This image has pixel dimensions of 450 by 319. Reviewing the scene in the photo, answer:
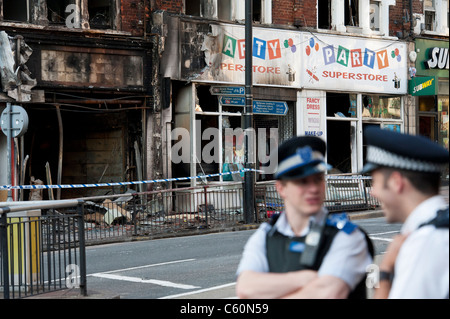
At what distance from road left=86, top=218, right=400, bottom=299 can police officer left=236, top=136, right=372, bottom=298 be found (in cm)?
573

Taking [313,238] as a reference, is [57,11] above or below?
above

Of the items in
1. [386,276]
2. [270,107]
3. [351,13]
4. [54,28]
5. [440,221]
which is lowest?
[386,276]

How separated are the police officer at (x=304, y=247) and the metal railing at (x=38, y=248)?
524cm

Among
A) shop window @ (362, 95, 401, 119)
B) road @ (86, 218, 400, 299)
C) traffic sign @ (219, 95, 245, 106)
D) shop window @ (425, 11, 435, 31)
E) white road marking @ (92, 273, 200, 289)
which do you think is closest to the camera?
road @ (86, 218, 400, 299)

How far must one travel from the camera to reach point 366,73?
26797mm

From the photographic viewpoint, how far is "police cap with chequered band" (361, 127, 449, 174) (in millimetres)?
3250

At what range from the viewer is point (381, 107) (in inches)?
1091

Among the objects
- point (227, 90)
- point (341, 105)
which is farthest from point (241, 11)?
point (341, 105)

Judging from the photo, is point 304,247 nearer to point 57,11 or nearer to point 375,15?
point 57,11

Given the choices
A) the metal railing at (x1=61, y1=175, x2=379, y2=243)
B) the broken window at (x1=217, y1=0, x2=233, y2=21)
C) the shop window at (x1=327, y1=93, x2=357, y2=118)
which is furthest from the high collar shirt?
the shop window at (x1=327, y1=93, x2=357, y2=118)

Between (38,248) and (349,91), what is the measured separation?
18.3m

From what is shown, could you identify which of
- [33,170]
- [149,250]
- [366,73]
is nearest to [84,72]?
[33,170]

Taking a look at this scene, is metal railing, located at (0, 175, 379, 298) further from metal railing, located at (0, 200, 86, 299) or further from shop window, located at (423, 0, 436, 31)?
shop window, located at (423, 0, 436, 31)

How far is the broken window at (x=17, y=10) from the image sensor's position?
2034cm
